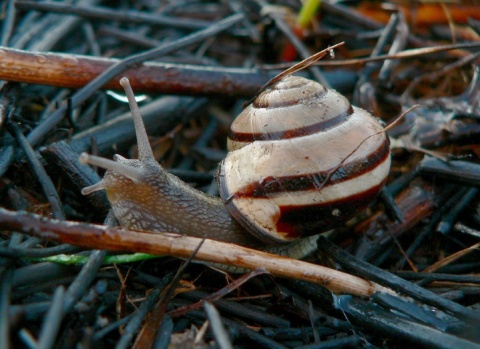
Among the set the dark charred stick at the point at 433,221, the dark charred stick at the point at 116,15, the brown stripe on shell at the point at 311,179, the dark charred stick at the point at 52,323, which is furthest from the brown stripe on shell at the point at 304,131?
the dark charred stick at the point at 116,15

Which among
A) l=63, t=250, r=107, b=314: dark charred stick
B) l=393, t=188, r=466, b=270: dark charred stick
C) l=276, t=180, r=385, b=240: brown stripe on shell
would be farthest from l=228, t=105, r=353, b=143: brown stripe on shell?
l=63, t=250, r=107, b=314: dark charred stick

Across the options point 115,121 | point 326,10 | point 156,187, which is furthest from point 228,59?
point 156,187

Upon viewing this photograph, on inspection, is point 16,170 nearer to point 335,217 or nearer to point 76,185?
point 76,185

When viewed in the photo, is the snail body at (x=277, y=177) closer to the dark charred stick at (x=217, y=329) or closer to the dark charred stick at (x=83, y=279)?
the dark charred stick at (x=83, y=279)

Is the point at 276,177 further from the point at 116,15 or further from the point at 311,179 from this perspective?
the point at 116,15

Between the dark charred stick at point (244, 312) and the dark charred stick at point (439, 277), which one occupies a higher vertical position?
the dark charred stick at point (244, 312)

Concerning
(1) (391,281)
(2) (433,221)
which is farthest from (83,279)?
(2) (433,221)

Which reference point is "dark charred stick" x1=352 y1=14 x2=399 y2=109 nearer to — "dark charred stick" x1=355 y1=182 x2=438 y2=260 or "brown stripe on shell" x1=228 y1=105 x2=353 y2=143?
"dark charred stick" x1=355 y1=182 x2=438 y2=260
